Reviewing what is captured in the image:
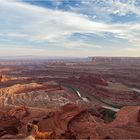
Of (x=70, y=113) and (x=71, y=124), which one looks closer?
(x=71, y=124)

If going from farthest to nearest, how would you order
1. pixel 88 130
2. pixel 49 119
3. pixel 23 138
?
1. pixel 49 119
2. pixel 88 130
3. pixel 23 138

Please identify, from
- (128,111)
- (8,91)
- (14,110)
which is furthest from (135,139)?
(8,91)

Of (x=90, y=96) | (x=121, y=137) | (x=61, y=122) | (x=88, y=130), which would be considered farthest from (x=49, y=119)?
(x=90, y=96)

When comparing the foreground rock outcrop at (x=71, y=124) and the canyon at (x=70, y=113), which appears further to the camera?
the canyon at (x=70, y=113)

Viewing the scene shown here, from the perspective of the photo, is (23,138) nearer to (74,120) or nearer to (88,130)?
(88,130)

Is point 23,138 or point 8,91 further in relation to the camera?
point 8,91

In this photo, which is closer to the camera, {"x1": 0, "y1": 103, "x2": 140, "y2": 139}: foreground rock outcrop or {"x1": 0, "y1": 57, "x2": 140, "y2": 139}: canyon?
{"x1": 0, "y1": 103, "x2": 140, "y2": 139}: foreground rock outcrop

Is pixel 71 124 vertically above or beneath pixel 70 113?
beneath

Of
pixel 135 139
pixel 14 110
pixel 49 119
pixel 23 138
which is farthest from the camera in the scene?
pixel 14 110

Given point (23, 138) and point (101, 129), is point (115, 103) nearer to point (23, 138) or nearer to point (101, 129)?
point (101, 129)
